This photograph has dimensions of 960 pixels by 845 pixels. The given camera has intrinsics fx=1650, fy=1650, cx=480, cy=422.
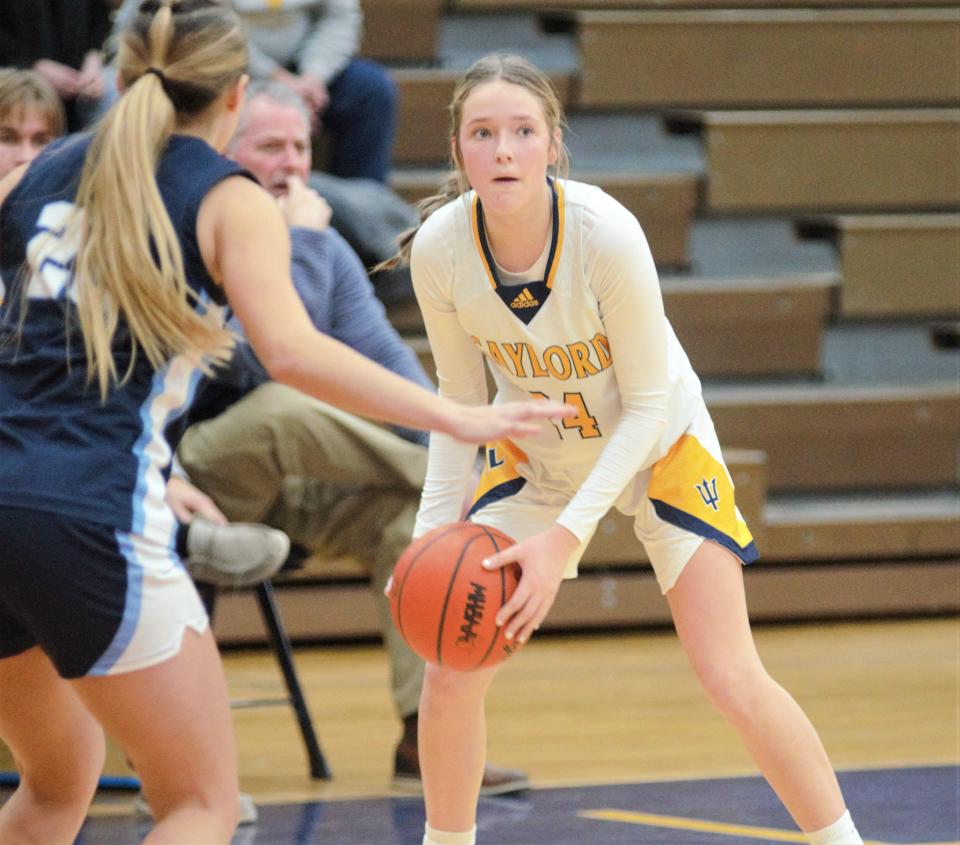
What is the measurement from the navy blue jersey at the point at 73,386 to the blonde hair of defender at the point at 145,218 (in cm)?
2

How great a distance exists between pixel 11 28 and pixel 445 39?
6.81 ft

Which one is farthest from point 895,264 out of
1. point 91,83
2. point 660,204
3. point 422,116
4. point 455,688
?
point 455,688

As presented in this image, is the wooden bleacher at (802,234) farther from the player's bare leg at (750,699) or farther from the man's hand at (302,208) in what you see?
the player's bare leg at (750,699)

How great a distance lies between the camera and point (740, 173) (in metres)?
6.57

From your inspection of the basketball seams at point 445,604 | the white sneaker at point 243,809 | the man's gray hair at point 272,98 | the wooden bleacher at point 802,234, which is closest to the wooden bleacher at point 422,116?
the wooden bleacher at point 802,234

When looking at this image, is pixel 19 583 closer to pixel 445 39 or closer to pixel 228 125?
pixel 228 125

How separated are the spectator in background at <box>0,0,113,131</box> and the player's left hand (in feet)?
10.2

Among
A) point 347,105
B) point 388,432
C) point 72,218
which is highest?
point 72,218

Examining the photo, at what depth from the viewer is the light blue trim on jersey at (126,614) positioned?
2.01 m

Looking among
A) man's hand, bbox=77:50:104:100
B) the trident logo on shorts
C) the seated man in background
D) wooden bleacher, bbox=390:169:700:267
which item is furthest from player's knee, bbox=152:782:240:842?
wooden bleacher, bbox=390:169:700:267

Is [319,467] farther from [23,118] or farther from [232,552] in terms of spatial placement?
[23,118]

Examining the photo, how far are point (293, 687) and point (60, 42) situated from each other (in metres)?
2.45

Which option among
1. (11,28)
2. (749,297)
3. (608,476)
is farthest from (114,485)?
(749,297)

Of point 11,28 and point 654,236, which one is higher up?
point 11,28
